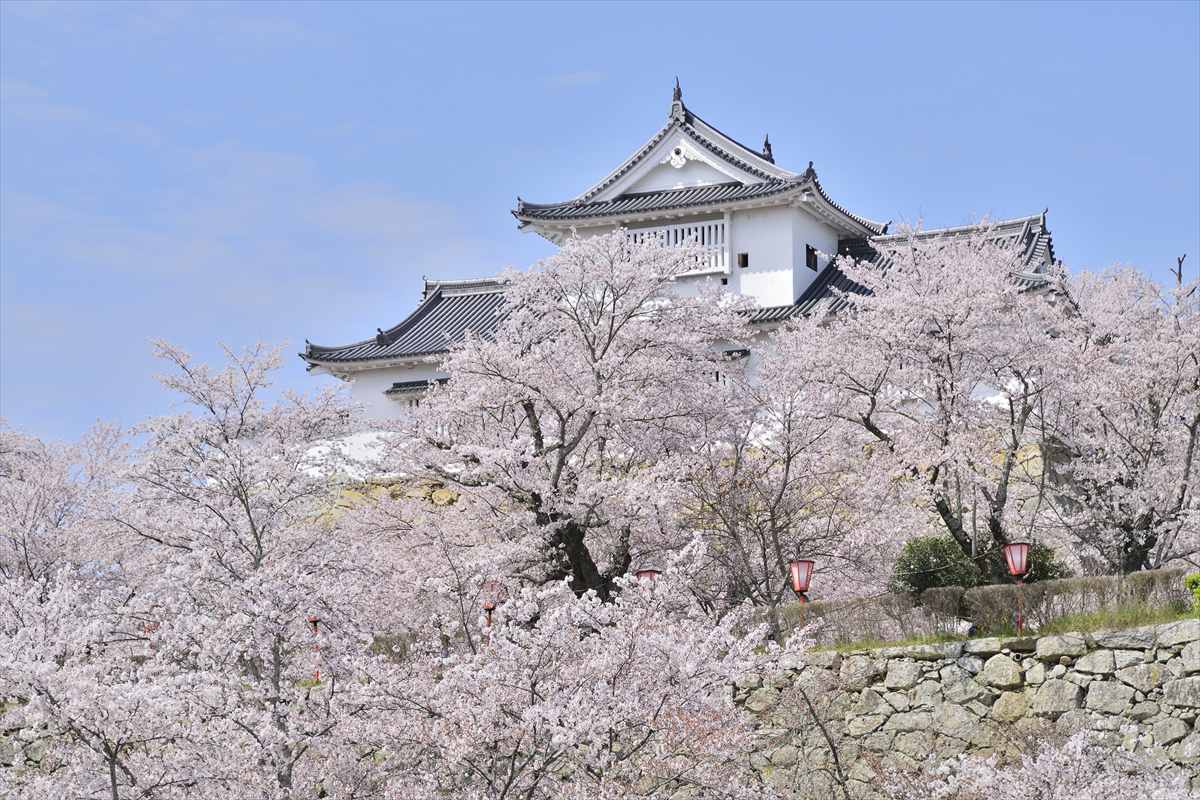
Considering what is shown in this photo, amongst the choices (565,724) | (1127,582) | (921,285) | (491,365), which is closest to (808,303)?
(921,285)

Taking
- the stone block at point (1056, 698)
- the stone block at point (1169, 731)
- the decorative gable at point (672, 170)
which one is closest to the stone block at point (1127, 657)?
the stone block at point (1056, 698)

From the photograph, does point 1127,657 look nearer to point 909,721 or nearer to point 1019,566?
point 1019,566

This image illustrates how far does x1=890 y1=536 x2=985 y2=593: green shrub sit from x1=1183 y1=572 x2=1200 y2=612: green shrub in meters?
3.54

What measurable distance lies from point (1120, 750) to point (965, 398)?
16.5 ft

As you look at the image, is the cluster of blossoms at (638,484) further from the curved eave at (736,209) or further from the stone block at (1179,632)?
the curved eave at (736,209)

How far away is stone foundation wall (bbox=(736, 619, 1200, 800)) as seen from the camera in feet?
44.6

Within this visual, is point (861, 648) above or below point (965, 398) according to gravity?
below

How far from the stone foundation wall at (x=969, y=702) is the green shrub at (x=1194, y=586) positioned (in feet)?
0.96

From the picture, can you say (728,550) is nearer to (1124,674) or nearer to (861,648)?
(861,648)

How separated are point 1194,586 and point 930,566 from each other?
4.25m

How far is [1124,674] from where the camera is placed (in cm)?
1384

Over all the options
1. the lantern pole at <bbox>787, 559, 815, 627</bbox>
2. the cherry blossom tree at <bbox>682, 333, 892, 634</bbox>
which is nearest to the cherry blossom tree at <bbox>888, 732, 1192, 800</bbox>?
the lantern pole at <bbox>787, 559, 815, 627</bbox>

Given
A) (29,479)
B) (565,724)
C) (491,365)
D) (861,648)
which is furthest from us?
(29,479)

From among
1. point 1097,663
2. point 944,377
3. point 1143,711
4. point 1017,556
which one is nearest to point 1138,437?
point 944,377
